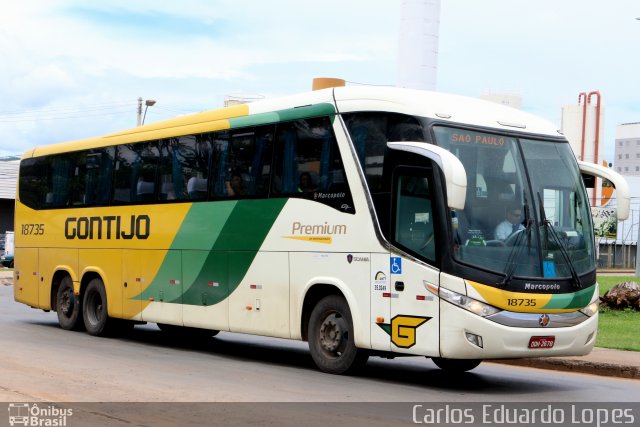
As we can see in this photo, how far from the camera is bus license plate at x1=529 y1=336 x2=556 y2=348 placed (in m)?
12.2

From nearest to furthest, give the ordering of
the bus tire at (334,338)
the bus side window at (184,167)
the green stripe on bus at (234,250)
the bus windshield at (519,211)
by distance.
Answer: the bus windshield at (519,211) < the bus tire at (334,338) < the green stripe on bus at (234,250) < the bus side window at (184,167)

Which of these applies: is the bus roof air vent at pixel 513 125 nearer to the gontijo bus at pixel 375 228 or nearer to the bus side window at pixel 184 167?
the gontijo bus at pixel 375 228

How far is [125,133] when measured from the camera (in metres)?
19.3

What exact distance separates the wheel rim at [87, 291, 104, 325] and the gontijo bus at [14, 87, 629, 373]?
2.08 meters

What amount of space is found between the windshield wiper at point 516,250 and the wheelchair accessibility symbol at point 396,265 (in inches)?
49.9

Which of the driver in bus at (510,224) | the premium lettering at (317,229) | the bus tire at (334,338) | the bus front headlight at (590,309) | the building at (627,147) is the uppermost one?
the building at (627,147)

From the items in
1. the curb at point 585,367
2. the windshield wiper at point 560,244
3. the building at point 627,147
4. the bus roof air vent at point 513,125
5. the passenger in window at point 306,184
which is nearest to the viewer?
the windshield wiper at point 560,244

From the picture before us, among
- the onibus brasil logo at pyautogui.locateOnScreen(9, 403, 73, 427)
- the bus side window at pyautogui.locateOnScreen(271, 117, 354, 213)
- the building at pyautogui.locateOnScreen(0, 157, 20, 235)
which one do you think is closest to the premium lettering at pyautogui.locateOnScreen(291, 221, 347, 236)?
the bus side window at pyautogui.locateOnScreen(271, 117, 354, 213)

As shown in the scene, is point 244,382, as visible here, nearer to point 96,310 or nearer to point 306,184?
point 306,184

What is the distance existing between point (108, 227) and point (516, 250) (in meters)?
9.24

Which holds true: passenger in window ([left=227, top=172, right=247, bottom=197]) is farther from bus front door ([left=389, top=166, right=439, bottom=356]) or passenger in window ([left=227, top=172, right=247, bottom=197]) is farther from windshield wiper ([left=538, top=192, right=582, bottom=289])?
windshield wiper ([left=538, top=192, right=582, bottom=289])

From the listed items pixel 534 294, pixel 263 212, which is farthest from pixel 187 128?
pixel 534 294

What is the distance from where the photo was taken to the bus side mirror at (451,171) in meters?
11.4

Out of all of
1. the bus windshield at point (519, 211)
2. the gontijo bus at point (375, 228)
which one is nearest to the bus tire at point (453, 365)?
the gontijo bus at point (375, 228)
